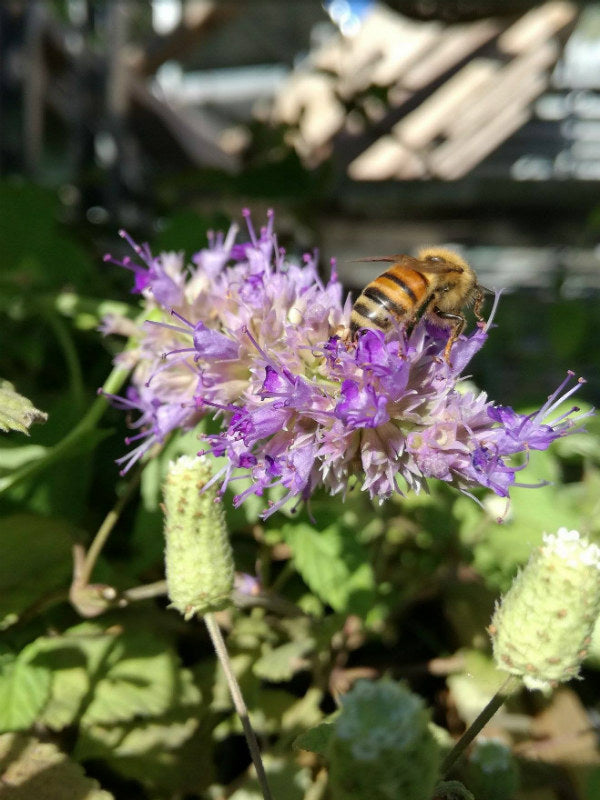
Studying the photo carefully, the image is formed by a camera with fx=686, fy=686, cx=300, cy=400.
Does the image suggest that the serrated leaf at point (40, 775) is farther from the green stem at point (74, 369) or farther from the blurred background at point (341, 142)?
the blurred background at point (341, 142)

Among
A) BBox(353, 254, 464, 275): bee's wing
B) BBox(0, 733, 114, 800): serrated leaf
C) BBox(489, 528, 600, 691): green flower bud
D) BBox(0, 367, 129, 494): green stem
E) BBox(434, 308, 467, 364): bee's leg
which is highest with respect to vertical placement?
BBox(353, 254, 464, 275): bee's wing

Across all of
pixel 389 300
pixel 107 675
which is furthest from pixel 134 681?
pixel 389 300

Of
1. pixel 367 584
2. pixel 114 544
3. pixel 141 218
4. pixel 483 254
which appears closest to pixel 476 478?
pixel 367 584

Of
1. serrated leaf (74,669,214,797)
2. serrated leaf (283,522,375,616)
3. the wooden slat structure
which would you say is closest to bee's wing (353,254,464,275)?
serrated leaf (283,522,375,616)

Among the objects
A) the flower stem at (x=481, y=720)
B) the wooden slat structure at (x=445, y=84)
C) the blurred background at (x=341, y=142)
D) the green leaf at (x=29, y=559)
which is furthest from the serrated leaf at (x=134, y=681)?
the wooden slat structure at (x=445, y=84)

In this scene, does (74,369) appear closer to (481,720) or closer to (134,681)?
(134,681)

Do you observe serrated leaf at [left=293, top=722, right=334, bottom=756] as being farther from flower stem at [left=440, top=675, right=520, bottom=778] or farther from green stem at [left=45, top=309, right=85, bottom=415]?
green stem at [left=45, top=309, right=85, bottom=415]
